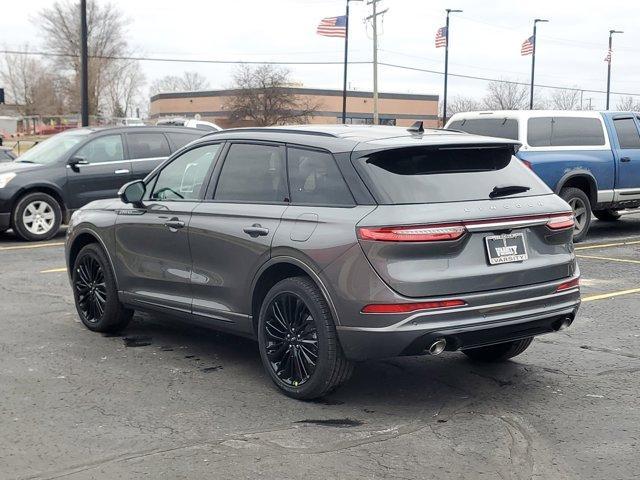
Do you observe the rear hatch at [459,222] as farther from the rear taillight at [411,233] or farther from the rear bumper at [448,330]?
the rear bumper at [448,330]

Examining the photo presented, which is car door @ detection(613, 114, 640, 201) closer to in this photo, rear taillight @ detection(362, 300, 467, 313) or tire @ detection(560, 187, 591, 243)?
tire @ detection(560, 187, 591, 243)

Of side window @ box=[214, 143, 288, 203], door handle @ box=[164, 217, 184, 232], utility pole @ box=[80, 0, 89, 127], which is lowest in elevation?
door handle @ box=[164, 217, 184, 232]

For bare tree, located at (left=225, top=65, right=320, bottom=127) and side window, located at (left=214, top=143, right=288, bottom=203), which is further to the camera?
bare tree, located at (left=225, top=65, right=320, bottom=127)

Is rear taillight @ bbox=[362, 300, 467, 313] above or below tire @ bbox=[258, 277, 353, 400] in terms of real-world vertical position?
above

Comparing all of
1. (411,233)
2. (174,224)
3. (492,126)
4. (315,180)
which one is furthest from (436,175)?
(492,126)

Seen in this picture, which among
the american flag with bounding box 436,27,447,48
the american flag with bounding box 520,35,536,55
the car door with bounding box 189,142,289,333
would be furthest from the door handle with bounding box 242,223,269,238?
the american flag with bounding box 520,35,536,55

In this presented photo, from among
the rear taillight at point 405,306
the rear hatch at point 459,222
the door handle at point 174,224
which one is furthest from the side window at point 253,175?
the rear taillight at point 405,306

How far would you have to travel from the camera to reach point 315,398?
496 centimetres

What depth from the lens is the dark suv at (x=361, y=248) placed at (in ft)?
15.0

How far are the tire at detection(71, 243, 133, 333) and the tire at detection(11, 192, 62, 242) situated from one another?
19.4ft

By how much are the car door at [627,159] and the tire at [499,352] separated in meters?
8.23

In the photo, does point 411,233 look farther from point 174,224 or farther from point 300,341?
point 174,224

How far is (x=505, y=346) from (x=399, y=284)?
1.63 m

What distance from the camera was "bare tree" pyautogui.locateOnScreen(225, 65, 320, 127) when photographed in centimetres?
6353
